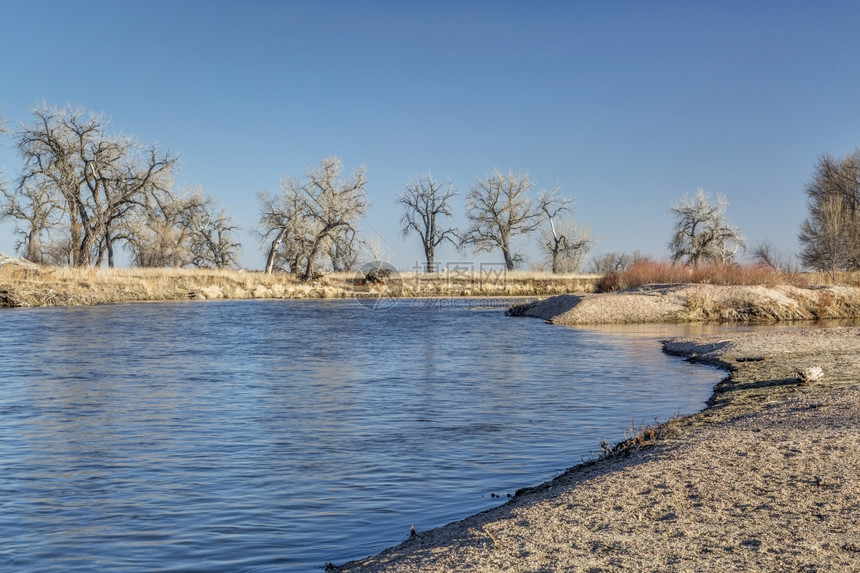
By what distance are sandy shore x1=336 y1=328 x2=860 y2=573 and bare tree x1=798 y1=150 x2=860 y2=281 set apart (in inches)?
2051

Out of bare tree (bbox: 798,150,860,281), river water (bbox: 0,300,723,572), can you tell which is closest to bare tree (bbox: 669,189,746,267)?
bare tree (bbox: 798,150,860,281)

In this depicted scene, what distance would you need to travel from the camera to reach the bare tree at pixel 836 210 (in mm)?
55906

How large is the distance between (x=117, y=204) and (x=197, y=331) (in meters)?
31.9

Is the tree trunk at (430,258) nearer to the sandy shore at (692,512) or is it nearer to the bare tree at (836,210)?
the bare tree at (836,210)

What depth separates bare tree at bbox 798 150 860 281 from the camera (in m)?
55.9

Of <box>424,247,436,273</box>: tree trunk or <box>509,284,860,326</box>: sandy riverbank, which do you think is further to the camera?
<box>424,247,436,273</box>: tree trunk

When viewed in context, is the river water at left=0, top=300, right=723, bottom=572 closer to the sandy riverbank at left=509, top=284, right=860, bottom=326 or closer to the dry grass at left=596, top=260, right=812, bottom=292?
the sandy riverbank at left=509, top=284, right=860, bottom=326

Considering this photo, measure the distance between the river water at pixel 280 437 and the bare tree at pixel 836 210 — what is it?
4092cm

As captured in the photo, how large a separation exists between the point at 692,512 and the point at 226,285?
52.4 metres

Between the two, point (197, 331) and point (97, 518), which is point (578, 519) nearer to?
point (97, 518)

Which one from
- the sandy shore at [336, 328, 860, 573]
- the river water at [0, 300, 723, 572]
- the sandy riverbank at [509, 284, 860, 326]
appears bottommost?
the river water at [0, 300, 723, 572]

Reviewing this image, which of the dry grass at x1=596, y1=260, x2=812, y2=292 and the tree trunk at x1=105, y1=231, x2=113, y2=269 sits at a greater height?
the tree trunk at x1=105, y1=231, x2=113, y2=269

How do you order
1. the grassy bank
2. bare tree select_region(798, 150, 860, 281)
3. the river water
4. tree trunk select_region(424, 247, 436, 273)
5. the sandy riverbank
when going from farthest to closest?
tree trunk select_region(424, 247, 436, 273)
bare tree select_region(798, 150, 860, 281)
the grassy bank
the sandy riverbank
the river water

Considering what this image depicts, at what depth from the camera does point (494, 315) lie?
39281 millimetres
